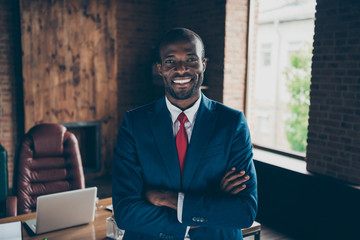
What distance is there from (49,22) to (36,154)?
106 inches

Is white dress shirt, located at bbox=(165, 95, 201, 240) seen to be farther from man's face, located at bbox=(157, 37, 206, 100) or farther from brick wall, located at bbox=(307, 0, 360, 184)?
brick wall, located at bbox=(307, 0, 360, 184)

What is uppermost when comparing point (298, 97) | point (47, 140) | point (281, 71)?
point (281, 71)

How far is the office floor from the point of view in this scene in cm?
377

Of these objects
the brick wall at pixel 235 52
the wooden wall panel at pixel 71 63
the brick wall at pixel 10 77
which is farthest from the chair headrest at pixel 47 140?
the brick wall at pixel 235 52

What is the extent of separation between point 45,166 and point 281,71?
4261 mm

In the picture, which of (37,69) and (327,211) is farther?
(37,69)

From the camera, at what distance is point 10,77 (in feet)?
16.1

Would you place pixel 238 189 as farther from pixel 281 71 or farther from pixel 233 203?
pixel 281 71

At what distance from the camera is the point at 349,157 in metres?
3.32

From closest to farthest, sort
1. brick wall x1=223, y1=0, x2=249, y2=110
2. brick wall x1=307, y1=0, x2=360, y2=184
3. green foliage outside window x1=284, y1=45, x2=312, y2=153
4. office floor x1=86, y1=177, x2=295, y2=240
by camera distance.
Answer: brick wall x1=307, y1=0, x2=360, y2=184
office floor x1=86, y1=177, x2=295, y2=240
brick wall x1=223, y1=0, x2=249, y2=110
green foliage outside window x1=284, y1=45, x2=312, y2=153

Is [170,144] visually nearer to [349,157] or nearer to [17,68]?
[349,157]

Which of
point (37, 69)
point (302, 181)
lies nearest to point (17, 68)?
point (37, 69)

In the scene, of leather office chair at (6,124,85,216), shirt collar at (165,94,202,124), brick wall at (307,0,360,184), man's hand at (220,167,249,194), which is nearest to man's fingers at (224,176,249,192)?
man's hand at (220,167,249,194)

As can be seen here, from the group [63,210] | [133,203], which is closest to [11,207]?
[63,210]
